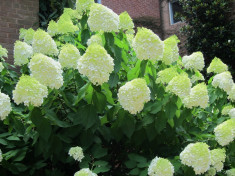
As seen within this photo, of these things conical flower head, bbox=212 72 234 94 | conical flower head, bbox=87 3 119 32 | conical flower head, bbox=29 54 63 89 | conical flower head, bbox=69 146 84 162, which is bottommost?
conical flower head, bbox=69 146 84 162

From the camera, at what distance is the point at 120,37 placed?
8.38ft

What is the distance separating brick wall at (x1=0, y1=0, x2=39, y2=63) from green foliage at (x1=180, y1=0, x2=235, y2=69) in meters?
5.68

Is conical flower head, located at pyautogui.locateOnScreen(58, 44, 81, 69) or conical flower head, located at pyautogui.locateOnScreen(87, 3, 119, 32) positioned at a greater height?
conical flower head, located at pyautogui.locateOnScreen(87, 3, 119, 32)

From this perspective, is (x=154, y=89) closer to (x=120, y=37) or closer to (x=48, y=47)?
(x=120, y=37)

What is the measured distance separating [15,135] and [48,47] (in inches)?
26.3

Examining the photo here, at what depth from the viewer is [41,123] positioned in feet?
6.21

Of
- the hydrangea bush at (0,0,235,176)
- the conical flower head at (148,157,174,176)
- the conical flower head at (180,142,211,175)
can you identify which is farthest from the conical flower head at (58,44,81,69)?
the conical flower head at (180,142,211,175)

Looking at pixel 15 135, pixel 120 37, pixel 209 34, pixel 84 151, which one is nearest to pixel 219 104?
pixel 120 37

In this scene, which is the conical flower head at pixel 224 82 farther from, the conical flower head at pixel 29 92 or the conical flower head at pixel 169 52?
the conical flower head at pixel 29 92

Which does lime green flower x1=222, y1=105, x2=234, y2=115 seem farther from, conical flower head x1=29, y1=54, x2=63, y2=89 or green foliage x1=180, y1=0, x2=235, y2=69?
green foliage x1=180, y1=0, x2=235, y2=69

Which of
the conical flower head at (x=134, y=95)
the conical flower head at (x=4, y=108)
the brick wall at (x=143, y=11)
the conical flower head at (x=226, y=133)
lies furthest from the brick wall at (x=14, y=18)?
the brick wall at (x=143, y=11)

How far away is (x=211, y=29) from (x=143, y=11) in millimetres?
4796

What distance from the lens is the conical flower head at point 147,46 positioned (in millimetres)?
2134

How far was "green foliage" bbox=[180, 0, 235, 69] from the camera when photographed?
9.28 m
